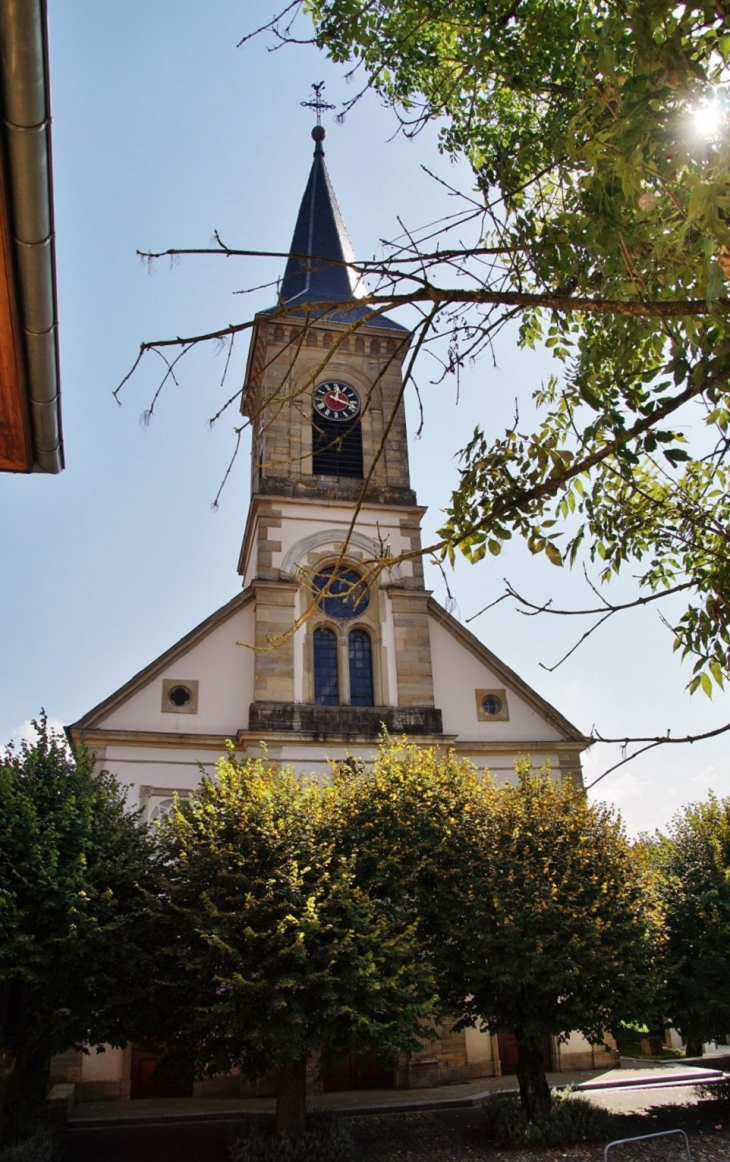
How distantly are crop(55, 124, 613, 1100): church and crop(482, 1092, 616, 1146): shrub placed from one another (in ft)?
10.9

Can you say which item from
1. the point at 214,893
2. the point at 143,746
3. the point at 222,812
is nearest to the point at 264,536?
the point at 143,746

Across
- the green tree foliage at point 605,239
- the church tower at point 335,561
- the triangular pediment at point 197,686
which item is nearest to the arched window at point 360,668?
the church tower at point 335,561

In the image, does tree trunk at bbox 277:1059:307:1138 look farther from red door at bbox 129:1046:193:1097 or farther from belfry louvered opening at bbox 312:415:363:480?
belfry louvered opening at bbox 312:415:363:480

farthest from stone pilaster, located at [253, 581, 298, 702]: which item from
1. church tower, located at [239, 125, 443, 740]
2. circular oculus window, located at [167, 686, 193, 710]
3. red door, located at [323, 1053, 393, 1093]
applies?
red door, located at [323, 1053, 393, 1093]

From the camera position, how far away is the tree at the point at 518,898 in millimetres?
14953

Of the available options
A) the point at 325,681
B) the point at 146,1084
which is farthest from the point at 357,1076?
the point at 325,681

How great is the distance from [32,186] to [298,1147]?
13.9 m

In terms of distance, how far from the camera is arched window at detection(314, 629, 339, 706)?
21.8m

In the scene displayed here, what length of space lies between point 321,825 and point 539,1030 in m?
5.00

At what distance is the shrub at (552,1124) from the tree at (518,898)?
33 cm

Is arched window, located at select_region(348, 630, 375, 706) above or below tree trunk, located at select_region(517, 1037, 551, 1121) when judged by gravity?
above

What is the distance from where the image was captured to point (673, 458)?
4828 mm

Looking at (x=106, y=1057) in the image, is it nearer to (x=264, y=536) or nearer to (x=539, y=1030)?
(x=539, y=1030)

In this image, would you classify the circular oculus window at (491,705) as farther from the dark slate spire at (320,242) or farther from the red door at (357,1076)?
the dark slate spire at (320,242)
